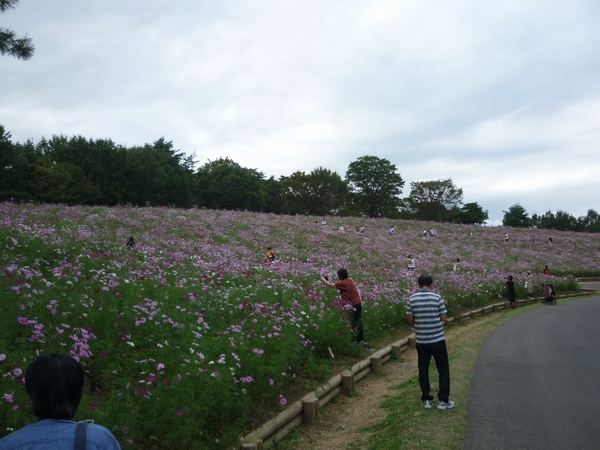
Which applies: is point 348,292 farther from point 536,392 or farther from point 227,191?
point 227,191

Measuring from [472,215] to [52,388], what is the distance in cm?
8544

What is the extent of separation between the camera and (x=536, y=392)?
8.16 m

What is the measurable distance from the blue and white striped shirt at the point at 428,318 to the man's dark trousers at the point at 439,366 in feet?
0.30

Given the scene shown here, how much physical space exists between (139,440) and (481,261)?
1268 inches

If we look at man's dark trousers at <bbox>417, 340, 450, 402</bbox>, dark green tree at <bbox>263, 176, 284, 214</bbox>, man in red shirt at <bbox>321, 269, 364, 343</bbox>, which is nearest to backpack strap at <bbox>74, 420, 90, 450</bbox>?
man's dark trousers at <bbox>417, 340, 450, 402</bbox>

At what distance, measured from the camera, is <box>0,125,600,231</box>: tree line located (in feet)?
127

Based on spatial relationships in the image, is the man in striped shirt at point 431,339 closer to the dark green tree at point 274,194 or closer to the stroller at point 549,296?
the stroller at point 549,296

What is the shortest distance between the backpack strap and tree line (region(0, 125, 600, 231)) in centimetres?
2851

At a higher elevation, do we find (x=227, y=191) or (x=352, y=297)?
(x=227, y=191)

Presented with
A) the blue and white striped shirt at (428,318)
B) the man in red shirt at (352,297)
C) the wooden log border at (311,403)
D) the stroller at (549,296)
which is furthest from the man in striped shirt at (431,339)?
the stroller at (549,296)

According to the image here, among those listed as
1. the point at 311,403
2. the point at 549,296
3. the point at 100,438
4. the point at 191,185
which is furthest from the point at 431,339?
the point at 191,185

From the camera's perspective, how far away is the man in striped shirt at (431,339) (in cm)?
731

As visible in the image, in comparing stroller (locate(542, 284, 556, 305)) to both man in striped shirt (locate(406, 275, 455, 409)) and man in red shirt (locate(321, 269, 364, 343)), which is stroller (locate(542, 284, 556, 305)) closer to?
man in red shirt (locate(321, 269, 364, 343))

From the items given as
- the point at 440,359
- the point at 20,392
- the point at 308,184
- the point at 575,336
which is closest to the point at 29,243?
the point at 20,392
